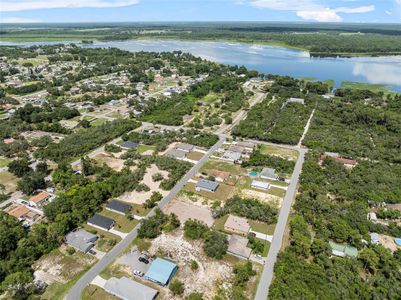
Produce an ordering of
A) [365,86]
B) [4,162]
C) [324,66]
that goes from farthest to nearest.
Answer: [324,66], [365,86], [4,162]

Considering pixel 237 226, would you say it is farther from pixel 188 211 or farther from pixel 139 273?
pixel 139 273

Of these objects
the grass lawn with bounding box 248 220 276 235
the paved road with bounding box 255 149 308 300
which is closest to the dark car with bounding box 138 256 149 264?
the paved road with bounding box 255 149 308 300

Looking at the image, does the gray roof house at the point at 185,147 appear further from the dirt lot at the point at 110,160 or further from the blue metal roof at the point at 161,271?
the blue metal roof at the point at 161,271

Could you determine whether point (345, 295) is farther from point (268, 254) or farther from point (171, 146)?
point (171, 146)

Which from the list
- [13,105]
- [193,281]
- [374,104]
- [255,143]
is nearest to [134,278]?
[193,281]

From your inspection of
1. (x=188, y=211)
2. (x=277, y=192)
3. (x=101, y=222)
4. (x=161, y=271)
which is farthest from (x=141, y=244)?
(x=277, y=192)
